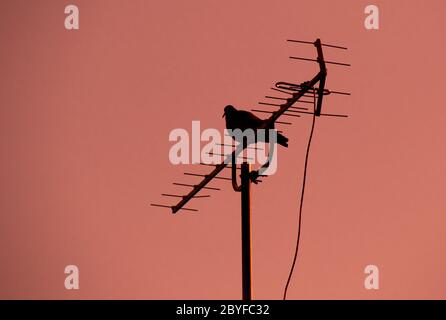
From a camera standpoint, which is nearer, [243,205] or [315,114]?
[243,205]

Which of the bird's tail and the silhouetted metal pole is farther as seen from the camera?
the bird's tail

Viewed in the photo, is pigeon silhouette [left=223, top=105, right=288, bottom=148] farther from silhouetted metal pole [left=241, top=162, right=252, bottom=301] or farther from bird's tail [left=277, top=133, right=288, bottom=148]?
silhouetted metal pole [left=241, top=162, right=252, bottom=301]

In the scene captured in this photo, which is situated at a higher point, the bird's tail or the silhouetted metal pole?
the bird's tail

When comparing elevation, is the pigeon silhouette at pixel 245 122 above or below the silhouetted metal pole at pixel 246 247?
above

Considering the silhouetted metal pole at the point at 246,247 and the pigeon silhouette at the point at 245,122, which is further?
the pigeon silhouette at the point at 245,122

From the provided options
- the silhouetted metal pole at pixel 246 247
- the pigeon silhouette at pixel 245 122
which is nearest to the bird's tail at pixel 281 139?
the pigeon silhouette at pixel 245 122

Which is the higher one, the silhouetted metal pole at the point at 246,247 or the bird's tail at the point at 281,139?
the bird's tail at the point at 281,139

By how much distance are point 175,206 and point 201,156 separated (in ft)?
1.31

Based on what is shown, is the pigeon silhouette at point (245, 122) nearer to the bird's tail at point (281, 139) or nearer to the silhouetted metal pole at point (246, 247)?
the bird's tail at point (281, 139)

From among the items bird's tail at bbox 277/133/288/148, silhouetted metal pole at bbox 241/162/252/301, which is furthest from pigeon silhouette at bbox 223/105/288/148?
silhouetted metal pole at bbox 241/162/252/301

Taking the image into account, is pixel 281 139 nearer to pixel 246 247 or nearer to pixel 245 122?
pixel 245 122

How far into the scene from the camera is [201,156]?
18.3 ft
